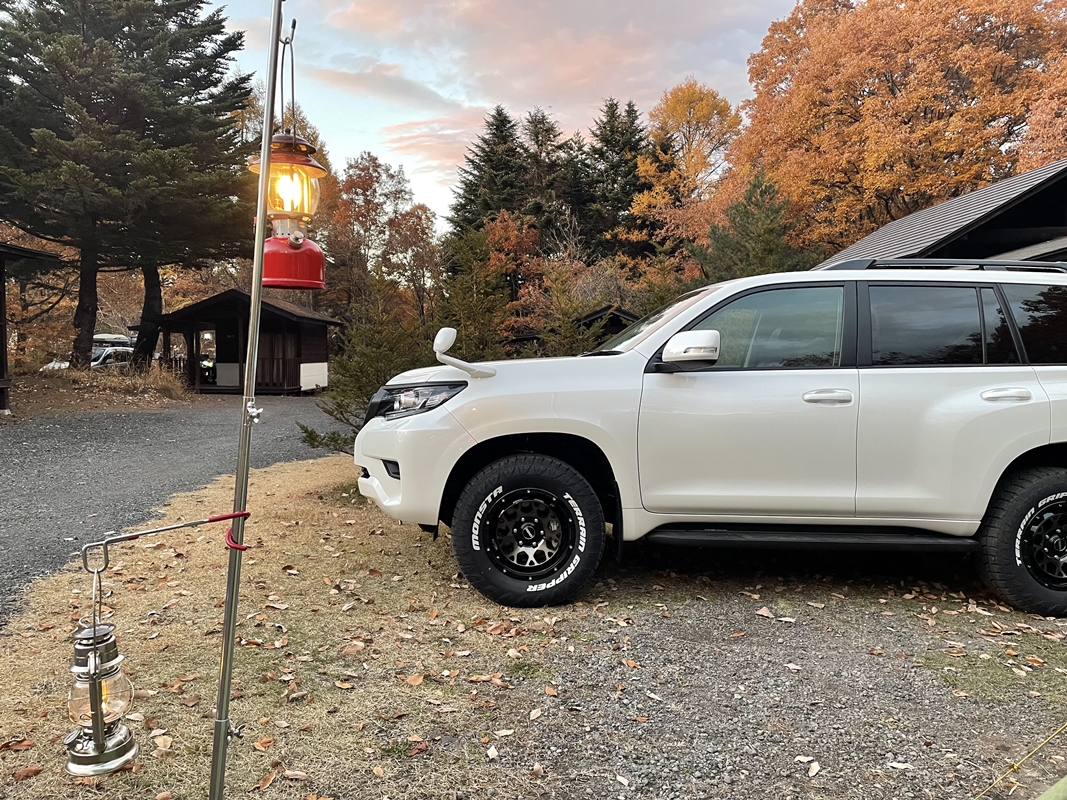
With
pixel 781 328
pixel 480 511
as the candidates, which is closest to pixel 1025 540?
pixel 781 328

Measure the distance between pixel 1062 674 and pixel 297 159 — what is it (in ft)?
13.6

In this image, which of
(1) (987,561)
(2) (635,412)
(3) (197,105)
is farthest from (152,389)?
(1) (987,561)

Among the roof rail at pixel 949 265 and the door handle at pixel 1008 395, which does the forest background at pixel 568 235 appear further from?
the door handle at pixel 1008 395

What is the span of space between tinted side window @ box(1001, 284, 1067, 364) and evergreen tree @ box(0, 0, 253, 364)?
21198mm

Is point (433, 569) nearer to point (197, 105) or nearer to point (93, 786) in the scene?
point (93, 786)

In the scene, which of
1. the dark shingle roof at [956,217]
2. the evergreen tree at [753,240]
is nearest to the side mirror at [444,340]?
the dark shingle roof at [956,217]

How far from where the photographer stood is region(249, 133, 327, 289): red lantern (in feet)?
7.93

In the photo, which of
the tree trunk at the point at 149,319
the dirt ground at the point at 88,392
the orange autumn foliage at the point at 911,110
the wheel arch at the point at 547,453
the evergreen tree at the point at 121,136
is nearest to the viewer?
the wheel arch at the point at 547,453

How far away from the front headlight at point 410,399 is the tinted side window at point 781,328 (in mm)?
1580

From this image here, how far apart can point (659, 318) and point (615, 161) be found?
32.8 m

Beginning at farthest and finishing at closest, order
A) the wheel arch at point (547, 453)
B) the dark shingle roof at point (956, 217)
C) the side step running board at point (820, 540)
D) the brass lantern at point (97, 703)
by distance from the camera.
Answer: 1. the dark shingle roof at point (956, 217)
2. the wheel arch at point (547, 453)
3. the side step running board at point (820, 540)
4. the brass lantern at point (97, 703)

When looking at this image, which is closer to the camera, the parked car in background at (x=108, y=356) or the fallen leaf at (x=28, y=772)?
the fallen leaf at (x=28, y=772)

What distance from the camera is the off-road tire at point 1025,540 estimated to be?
12.4 feet

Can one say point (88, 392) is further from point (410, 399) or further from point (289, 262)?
point (289, 262)
